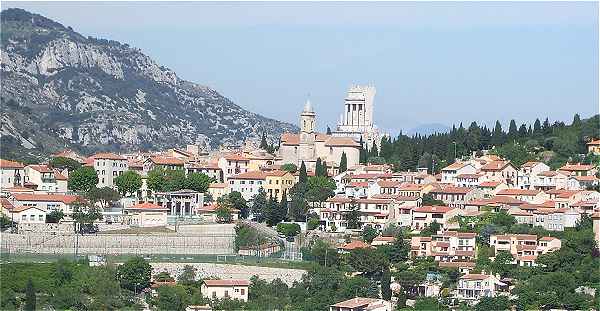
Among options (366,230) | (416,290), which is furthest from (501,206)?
(416,290)

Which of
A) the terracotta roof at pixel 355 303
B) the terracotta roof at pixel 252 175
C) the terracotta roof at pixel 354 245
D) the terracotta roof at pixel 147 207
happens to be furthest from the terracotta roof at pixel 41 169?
the terracotta roof at pixel 355 303

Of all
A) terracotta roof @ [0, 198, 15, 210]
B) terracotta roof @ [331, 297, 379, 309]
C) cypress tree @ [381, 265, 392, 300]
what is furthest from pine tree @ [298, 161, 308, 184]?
terracotta roof @ [331, 297, 379, 309]

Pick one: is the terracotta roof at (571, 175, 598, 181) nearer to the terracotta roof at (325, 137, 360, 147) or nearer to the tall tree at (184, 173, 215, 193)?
the terracotta roof at (325, 137, 360, 147)

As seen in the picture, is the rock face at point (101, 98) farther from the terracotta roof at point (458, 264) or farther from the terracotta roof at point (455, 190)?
the terracotta roof at point (458, 264)

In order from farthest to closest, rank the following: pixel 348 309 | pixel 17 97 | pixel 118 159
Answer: pixel 17 97
pixel 118 159
pixel 348 309

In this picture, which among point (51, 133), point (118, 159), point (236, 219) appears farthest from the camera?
point (51, 133)

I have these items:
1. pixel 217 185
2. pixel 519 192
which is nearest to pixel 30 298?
pixel 217 185

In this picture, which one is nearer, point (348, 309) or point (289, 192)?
point (348, 309)

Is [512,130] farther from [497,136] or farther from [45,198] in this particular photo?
[45,198]

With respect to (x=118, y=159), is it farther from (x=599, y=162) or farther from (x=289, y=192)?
(x=599, y=162)
